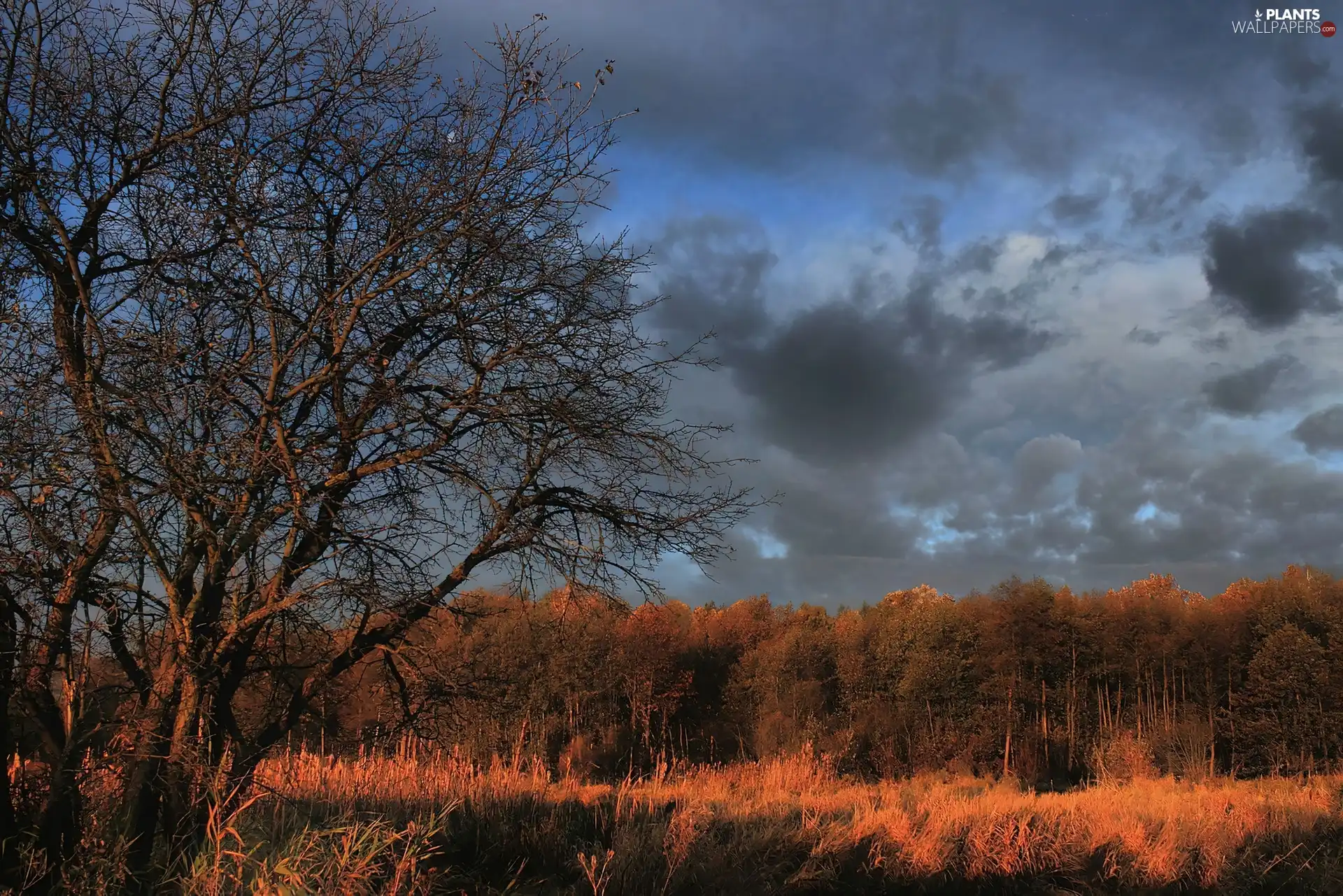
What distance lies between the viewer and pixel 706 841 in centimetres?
908

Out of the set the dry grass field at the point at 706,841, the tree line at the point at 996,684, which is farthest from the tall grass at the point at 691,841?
the tree line at the point at 996,684

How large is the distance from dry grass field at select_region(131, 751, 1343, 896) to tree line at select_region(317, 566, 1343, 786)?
71.6ft

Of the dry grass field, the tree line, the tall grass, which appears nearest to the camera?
the tall grass

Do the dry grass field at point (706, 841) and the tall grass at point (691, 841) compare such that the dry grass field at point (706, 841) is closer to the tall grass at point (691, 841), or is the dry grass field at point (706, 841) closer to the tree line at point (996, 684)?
the tall grass at point (691, 841)

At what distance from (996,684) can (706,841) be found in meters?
39.4

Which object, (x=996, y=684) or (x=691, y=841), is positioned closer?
(x=691, y=841)

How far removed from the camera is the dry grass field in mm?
5781

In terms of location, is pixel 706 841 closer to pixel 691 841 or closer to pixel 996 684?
pixel 691 841

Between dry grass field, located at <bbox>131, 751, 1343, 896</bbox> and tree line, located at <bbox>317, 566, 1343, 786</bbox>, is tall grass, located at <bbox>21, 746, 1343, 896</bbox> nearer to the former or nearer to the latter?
dry grass field, located at <bbox>131, 751, 1343, 896</bbox>

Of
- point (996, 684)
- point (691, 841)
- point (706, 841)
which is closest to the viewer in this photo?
point (691, 841)

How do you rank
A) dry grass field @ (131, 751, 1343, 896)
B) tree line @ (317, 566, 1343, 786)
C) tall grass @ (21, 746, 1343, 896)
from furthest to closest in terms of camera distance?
tree line @ (317, 566, 1343, 786) < dry grass field @ (131, 751, 1343, 896) < tall grass @ (21, 746, 1343, 896)

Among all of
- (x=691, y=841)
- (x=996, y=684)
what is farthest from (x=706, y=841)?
(x=996, y=684)

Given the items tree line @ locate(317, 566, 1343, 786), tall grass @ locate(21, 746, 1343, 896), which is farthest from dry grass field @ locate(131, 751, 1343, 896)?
tree line @ locate(317, 566, 1343, 786)

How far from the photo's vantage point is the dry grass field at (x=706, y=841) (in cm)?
578
